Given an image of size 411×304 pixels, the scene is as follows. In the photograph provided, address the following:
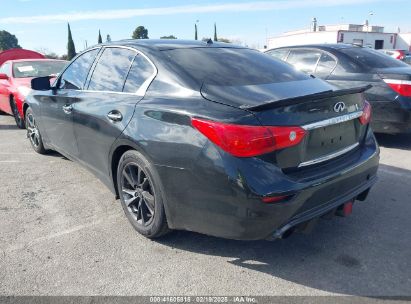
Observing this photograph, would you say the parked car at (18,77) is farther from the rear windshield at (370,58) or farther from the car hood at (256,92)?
the rear windshield at (370,58)

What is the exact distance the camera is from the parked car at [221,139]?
237 centimetres

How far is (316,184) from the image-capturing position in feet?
8.20

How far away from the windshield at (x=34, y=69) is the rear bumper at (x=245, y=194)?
622 centimetres

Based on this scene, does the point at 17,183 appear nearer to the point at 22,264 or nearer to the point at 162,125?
the point at 22,264

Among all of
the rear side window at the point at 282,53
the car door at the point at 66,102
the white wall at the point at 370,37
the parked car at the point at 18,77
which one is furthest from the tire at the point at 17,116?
the white wall at the point at 370,37

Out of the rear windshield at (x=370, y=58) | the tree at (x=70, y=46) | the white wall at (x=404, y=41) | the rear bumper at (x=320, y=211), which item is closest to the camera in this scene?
the rear bumper at (x=320, y=211)

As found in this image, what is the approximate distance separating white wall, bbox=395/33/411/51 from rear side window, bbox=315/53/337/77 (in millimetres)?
52748

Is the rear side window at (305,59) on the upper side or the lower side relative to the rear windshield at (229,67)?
lower

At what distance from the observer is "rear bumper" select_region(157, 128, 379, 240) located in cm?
234

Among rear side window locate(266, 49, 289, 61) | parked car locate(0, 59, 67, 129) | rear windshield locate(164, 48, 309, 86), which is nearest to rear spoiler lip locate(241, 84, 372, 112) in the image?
rear windshield locate(164, 48, 309, 86)

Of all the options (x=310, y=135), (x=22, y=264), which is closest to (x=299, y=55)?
(x=310, y=135)

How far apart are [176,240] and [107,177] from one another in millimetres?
933

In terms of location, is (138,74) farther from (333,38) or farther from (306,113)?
(333,38)

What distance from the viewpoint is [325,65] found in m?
6.16
